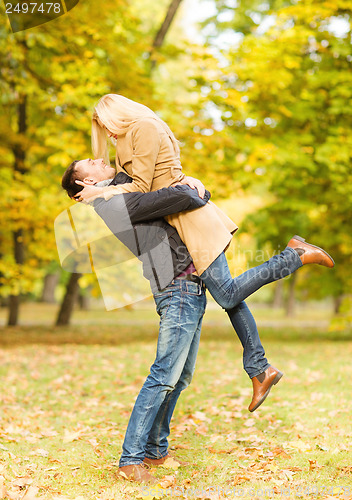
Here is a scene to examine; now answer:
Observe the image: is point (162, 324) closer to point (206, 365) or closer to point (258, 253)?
point (206, 365)

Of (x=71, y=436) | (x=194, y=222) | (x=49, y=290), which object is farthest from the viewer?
(x=49, y=290)

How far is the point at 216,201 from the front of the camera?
37.5 ft

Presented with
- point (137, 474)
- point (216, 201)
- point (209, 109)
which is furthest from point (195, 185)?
point (216, 201)

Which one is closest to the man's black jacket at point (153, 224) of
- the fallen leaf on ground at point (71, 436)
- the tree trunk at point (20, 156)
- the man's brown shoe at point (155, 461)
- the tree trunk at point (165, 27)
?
the man's brown shoe at point (155, 461)

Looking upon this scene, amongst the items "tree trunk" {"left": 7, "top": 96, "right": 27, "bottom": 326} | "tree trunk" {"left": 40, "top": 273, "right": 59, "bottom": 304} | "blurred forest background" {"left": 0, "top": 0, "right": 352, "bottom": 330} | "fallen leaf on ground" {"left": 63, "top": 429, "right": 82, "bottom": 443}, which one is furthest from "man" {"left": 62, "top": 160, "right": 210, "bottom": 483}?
"tree trunk" {"left": 40, "top": 273, "right": 59, "bottom": 304}

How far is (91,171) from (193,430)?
2621mm

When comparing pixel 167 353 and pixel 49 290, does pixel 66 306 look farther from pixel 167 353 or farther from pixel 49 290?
pixel 49 290

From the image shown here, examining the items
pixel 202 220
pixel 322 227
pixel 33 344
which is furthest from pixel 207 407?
pixel 322 227

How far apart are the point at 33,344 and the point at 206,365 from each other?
499 centimetres

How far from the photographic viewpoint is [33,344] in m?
12.0

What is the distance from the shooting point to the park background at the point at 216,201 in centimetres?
391

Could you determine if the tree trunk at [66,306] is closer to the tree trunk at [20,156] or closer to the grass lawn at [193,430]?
the tree trunk at [20,156]

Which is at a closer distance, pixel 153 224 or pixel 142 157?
pixel 142 157

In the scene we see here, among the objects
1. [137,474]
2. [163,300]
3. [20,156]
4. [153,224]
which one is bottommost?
[20,156]
